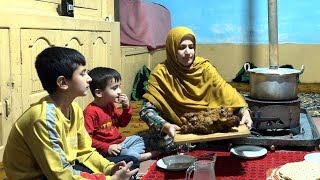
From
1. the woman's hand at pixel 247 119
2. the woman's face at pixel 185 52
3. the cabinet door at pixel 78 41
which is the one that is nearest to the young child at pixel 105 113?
the woman's face at pixel 185 52

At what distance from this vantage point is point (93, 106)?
219cm

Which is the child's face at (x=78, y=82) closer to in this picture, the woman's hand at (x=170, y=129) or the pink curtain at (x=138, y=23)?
the woman's hand at (x=170, y=129)

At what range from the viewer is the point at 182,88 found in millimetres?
2479

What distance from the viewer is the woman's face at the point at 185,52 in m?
2.38

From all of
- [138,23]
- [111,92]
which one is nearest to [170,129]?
[111,92]

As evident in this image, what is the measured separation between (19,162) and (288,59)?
17.3ft

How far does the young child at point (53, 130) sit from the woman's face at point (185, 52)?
0.96 metres

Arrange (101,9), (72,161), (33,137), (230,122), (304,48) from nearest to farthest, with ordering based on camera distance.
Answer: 1. (33,137)
2. (72,161)
3. (230,122)
4. (101,9)
5. (304,48)

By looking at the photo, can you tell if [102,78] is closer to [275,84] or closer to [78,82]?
[78,82]

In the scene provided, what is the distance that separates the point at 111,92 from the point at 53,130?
84cm

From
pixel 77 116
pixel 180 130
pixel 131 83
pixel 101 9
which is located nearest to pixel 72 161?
pixel 77 116

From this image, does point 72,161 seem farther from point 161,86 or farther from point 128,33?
point 128,33

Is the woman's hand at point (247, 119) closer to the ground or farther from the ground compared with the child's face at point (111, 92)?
closer to the ground

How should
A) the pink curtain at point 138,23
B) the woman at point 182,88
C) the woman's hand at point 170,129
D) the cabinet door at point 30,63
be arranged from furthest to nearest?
1. the pink curtain at point 138,23
2. the cabinet door at point 30,63
3. the woman at point 182,88
4. the woman's hand at point 170,129
